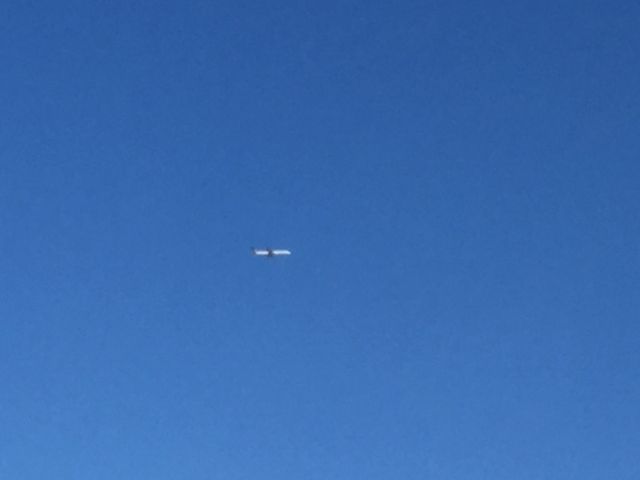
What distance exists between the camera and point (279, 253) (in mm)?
164875
